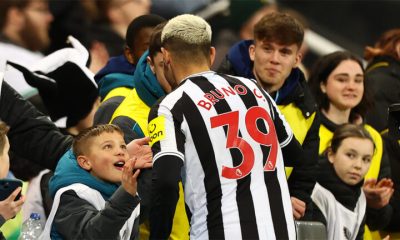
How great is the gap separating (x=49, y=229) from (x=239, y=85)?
4.21 ft

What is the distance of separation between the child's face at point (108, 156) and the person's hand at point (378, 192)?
224 centimetres

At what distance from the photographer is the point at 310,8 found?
47.1 feet

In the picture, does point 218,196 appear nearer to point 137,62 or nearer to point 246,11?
point 137,62

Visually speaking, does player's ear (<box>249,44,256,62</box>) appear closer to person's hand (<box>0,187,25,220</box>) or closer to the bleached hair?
the bleached hair

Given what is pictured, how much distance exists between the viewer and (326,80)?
30.1ft

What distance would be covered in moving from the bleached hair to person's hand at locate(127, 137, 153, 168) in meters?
0.55

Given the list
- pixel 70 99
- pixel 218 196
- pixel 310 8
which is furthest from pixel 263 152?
pixel 310 8

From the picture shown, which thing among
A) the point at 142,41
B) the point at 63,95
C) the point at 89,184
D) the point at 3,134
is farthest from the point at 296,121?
the point at 3,134

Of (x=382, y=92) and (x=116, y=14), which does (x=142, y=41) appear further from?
(x=116, y=14)

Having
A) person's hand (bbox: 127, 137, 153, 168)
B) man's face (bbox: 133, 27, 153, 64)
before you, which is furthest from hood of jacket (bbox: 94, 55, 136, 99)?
person's hand (bbox: 127, 137, 153, 168)

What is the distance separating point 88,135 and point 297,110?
5.26 feet

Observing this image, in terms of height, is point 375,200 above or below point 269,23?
below

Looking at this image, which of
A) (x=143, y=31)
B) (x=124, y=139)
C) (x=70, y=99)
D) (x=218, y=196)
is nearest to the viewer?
(x=218, y=196)

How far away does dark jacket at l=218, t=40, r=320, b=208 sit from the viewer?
795 cm
